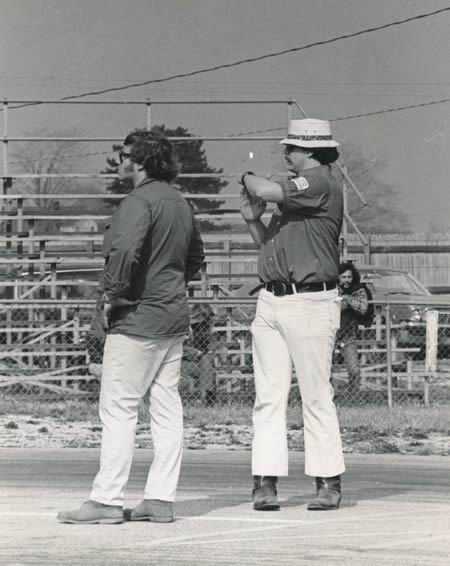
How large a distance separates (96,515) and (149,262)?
1.30 meters

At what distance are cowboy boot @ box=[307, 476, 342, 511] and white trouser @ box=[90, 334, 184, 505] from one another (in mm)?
856

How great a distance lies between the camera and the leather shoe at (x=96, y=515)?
756 centimetres

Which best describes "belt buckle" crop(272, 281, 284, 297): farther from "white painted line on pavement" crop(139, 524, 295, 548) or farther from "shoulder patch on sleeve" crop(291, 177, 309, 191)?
"white painted line on pavement" crop(139, 524, 295, 548)

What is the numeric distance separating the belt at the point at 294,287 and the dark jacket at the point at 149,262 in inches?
22.6

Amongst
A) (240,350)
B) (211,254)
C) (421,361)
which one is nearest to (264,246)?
(240,350)

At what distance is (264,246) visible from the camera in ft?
27.1

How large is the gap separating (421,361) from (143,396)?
10574 millimetres

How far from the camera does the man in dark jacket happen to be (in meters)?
7.60

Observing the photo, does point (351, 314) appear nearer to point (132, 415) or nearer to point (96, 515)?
point (132, 415)

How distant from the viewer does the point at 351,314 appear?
629 inches

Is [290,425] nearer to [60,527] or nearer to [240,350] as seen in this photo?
[240,350]

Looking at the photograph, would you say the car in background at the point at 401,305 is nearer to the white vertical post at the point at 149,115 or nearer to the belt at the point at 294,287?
the white vertical post at the point at 149,115

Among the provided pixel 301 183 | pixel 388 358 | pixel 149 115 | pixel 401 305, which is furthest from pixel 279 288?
pixel 149 115

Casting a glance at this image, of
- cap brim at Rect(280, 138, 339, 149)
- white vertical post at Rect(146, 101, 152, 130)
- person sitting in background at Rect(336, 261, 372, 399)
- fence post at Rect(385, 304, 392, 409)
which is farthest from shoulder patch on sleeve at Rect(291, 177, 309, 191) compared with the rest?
white vertical post at Rect(146, 101, 152, 130)
